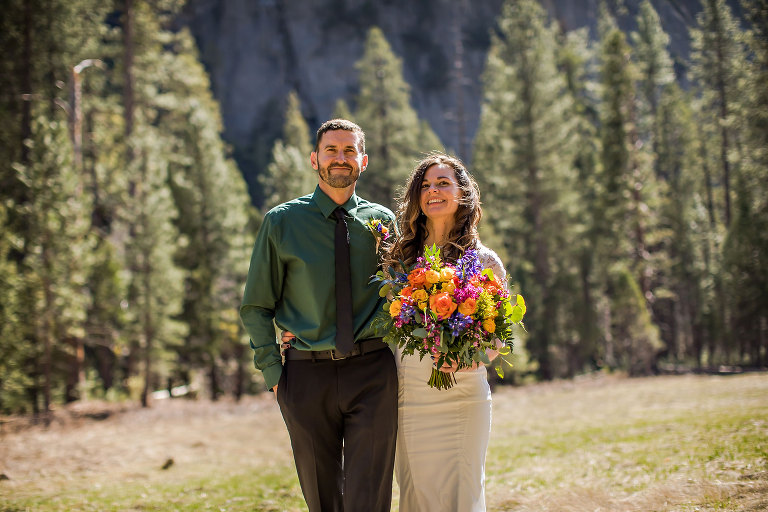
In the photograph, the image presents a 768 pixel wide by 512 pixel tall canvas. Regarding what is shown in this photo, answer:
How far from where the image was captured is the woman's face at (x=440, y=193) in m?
4.16

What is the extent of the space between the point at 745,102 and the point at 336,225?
22.6 metres

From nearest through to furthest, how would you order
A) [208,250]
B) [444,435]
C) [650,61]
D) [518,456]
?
[444,435]
[518,456]
[208,250]
[650,61]

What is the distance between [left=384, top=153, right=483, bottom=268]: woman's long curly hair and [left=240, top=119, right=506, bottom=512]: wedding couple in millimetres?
10

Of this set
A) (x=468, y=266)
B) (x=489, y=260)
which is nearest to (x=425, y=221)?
(x=489, y=260)

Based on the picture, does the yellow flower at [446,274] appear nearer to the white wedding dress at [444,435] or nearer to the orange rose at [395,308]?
the orange rose at [395,308]

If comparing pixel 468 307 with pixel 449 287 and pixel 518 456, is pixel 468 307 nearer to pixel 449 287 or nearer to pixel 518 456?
pixel 449 287

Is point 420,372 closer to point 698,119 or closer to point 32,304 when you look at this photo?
point 32,304

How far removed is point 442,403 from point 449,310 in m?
0.81

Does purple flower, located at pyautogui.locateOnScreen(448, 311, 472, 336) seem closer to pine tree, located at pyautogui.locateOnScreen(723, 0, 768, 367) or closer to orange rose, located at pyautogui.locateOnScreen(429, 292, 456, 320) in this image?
orange rose, located at pyautogui.locateOnScreen(429, 292, 456, 320)

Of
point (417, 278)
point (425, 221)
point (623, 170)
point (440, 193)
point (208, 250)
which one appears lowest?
point (417, 278)

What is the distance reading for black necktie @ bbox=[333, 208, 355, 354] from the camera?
12.6 feet

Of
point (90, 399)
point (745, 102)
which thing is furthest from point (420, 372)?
point (745, 102)

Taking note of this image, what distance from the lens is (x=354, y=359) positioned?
3930 millimetres

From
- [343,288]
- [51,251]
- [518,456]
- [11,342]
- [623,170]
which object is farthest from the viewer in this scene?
[623,170]
